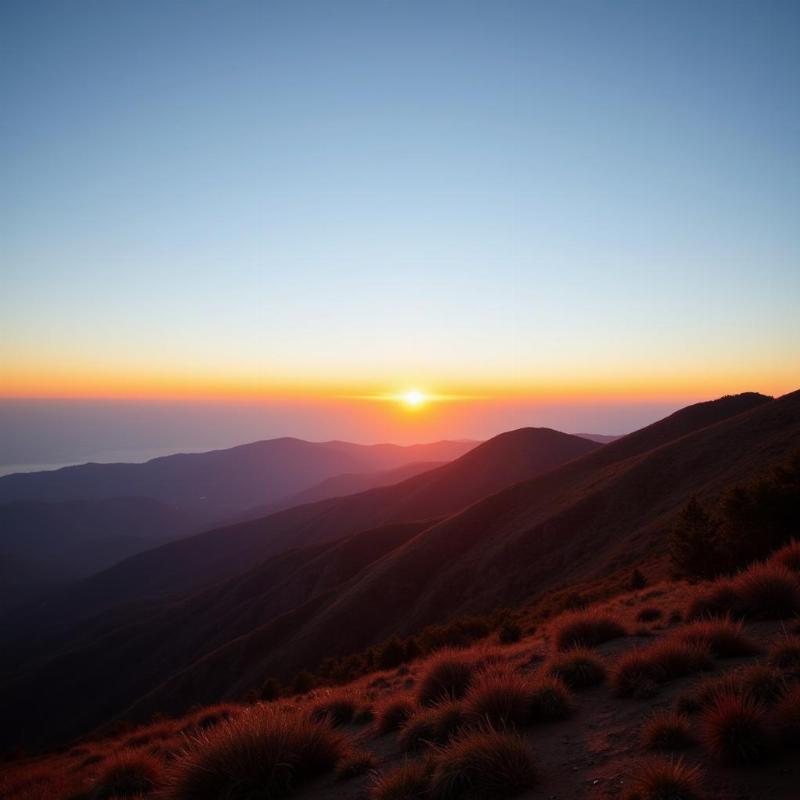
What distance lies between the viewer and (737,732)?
516 cm

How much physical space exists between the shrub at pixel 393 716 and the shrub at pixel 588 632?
3627 millimetres

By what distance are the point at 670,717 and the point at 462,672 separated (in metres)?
4.37

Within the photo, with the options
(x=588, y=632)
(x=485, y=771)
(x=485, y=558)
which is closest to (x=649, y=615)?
(x=588, y=632)

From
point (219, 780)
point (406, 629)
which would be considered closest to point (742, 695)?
point (219, 780)

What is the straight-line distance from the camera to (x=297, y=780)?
23.5 feet

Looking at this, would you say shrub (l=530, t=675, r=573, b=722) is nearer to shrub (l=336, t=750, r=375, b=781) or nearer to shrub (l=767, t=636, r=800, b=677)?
shrub (l=336, t=750, r=375, b=781)

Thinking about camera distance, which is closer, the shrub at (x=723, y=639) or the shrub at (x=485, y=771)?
the shrub at (x=485, y=771)

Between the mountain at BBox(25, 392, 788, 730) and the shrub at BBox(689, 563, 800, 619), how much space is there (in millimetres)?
21265

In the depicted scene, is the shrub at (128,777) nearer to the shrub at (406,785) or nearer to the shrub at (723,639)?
the shrub at (406,785)

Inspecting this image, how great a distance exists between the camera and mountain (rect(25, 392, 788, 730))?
40.4 meters

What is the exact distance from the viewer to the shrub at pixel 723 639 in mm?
7926

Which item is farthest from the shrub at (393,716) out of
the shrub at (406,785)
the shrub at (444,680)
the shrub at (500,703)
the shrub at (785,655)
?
the shrub at (785,655)

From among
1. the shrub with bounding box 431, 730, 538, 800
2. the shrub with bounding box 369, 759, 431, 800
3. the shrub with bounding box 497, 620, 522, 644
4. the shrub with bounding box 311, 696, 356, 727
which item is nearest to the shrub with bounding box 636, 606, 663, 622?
the shrub with bounding box 497, 620, 522, 644

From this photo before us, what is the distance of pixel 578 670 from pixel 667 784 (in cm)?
407
